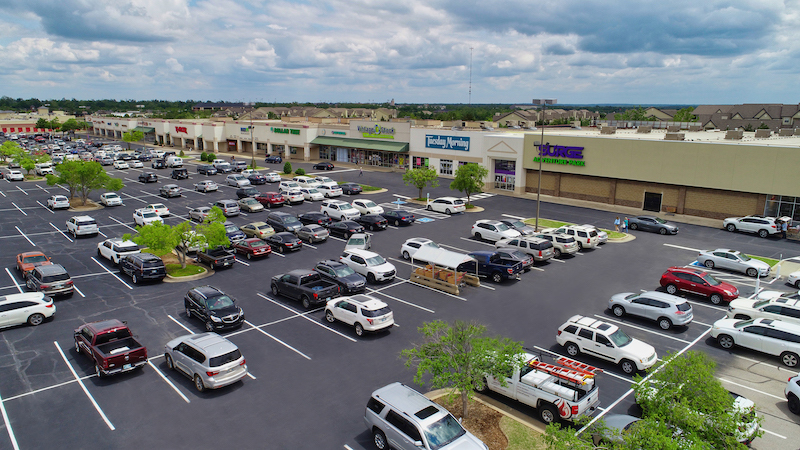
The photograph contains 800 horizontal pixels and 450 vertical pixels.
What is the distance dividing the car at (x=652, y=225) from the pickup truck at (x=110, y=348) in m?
36.8

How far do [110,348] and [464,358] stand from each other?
537 inches

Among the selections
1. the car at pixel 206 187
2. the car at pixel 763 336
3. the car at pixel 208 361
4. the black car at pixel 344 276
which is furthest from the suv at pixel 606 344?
the car at pixel 206 187

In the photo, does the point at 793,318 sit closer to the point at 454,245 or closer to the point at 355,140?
the point at 454,245

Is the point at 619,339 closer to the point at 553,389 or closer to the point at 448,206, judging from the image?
the point at 553,389

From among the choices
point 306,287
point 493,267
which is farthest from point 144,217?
point 493,267

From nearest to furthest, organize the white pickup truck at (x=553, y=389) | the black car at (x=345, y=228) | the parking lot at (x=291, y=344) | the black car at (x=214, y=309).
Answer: the white pickup truck at (x=553, y=389)
the parking lot at (x=291, y=344)
the black car at (x=214, y=309)
the black car at (x=345, y=228)

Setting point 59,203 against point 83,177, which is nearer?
point 59,203

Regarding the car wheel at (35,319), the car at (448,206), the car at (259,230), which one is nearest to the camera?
the car wheel at (35,319)

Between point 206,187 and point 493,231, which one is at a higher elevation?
point 206,187

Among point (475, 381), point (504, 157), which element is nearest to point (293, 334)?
point (475, 381)

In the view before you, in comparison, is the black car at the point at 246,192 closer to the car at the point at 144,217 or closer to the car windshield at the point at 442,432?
the car at the point at 144,217

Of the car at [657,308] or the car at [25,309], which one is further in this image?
the car at [25,309]

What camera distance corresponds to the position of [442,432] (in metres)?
13.3

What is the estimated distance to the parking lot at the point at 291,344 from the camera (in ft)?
51.0
